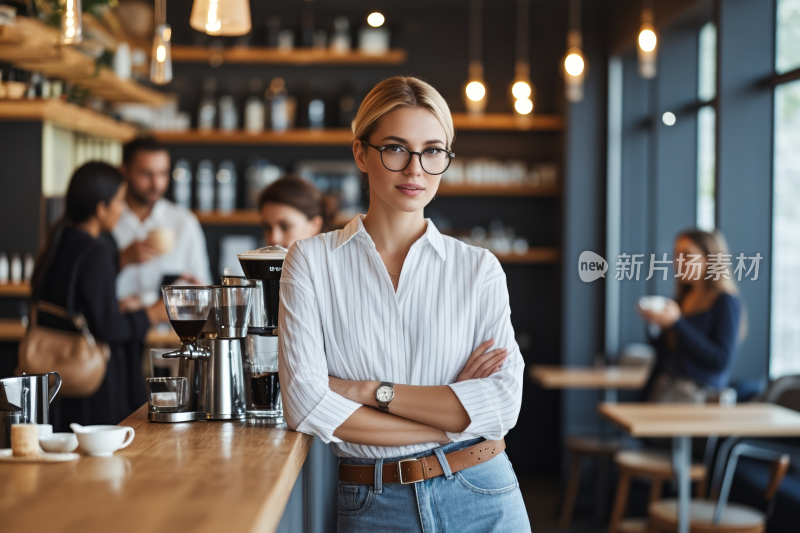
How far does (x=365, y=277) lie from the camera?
1.70 metres

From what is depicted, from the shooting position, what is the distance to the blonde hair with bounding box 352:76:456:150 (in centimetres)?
167

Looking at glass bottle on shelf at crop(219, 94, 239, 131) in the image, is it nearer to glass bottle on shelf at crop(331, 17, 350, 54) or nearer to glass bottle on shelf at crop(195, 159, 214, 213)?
glass bottle on shelf at crop(195, 159, 214, 213)

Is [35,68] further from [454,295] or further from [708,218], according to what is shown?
[708,218]

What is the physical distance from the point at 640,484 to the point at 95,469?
4.72 meters

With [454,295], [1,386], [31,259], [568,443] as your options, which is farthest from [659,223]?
[1,386]

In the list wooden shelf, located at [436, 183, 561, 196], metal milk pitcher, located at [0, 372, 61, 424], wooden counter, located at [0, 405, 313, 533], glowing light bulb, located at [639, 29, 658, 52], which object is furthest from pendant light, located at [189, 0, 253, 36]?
wooden shelf, located at [436, 183, 561, 196]

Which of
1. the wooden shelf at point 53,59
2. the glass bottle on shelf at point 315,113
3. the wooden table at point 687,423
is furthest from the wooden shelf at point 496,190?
the wooden table at point 687,423

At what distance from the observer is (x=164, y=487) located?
1290 mm

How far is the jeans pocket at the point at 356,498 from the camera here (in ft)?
5.32

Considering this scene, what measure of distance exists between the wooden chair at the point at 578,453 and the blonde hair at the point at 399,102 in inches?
158

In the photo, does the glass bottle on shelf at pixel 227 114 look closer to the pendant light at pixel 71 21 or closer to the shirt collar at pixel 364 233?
the pendant light at pixel 71 21

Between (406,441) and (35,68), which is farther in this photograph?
(35,68)

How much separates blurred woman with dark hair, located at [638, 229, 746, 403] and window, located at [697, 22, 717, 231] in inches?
32.5

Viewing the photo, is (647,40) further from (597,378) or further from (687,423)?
(597,378)
